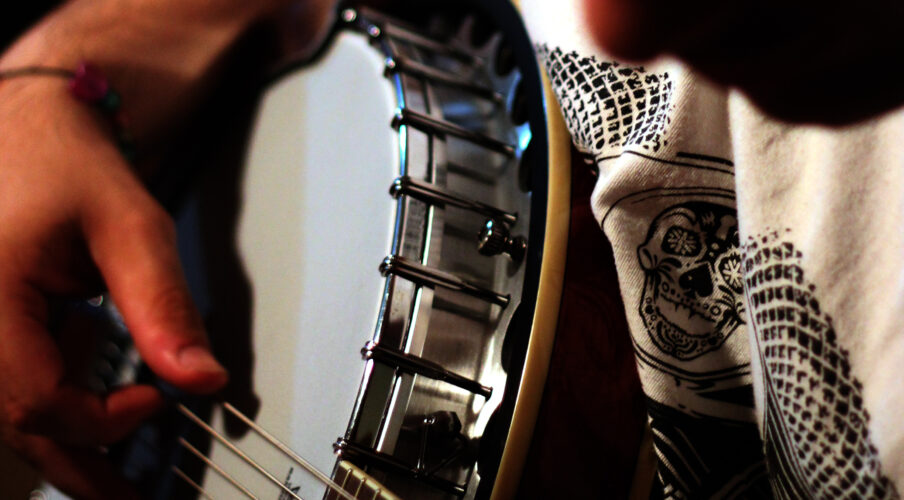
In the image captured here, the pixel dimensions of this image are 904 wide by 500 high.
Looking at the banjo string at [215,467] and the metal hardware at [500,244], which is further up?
the metal hardware at [500,244]

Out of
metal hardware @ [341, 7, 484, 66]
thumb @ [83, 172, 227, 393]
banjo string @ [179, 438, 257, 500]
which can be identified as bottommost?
A: banjo string @ [179, 438, 257, 500]

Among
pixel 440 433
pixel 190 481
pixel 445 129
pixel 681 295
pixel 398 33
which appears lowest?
pixel 190 481

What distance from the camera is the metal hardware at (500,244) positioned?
0.44 meters

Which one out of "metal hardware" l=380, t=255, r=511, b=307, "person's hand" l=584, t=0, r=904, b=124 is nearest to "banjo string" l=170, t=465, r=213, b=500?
"metal hardware" l=380, t=255, r=511, b=307

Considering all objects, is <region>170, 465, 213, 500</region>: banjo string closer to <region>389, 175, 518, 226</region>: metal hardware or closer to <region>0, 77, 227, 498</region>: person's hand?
<region>0, 77, 227, 498</region>: person's hand

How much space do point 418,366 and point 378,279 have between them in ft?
0.22

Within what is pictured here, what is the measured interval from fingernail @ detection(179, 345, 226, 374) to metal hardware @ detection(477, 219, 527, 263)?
8.1 inches

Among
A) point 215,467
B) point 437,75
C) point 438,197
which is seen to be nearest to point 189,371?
point 215,467

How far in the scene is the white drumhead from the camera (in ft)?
1.44

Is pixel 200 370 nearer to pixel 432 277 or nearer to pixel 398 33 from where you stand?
pixel 432 277

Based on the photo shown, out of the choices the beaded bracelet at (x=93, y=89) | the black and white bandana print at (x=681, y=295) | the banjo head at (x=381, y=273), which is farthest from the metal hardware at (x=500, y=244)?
the beaded bracelet at (x=93, y=89)

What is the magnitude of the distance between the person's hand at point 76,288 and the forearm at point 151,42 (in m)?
0.11

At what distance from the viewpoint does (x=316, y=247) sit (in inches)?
19.7

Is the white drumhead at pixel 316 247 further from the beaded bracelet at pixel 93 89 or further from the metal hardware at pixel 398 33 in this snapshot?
the beaded bracelet at pixel 93 89
